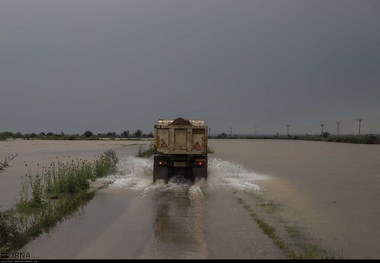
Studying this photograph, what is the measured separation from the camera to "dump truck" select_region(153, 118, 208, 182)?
20.7m

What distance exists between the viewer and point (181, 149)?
20734 mm

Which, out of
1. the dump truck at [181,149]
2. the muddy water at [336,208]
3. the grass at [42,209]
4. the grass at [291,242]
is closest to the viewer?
the grass at [291,242]

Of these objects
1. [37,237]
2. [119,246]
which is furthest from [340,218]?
[37,237]

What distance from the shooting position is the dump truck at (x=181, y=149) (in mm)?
20672

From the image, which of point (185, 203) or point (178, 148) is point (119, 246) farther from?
point (178, 148)

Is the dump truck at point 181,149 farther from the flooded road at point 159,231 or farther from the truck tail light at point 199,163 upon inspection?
the flooded road at point 159,231

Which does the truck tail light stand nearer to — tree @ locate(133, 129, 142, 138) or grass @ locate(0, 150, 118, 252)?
grass @ locate(0, 150, 118, 252)

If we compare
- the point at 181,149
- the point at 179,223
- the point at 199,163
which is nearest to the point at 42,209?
the point at 179,223

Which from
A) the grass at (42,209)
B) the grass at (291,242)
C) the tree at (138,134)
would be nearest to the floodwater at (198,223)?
the grass at (291,242)

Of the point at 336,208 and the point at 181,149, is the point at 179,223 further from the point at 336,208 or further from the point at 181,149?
the point at 181,149

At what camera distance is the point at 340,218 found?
44.5 ft

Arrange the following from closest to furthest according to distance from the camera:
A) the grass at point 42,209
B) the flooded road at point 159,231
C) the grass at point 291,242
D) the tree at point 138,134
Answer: the grass at point 291,242, the flooded road at point 159,231, the grass at point 42,209, the tree at point 138,134

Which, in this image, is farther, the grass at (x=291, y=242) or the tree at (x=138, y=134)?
the tree at (x=138, y=134)

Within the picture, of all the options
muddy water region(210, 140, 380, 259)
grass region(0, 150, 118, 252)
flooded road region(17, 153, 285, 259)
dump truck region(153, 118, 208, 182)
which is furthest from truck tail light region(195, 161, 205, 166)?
grass region(0, 150, 118, 252)
